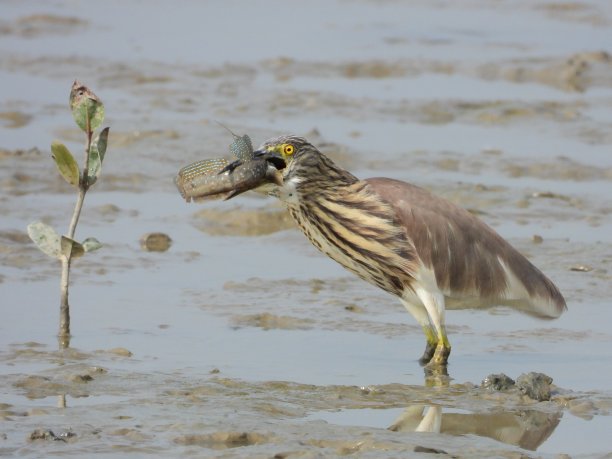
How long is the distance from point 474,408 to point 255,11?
14.6 m

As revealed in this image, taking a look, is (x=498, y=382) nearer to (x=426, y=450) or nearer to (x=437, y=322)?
(x=437, y=322)

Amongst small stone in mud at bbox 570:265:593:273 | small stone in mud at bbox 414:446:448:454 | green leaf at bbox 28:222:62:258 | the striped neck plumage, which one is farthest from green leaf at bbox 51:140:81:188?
small stone in mud at bbox 570:265:593:273

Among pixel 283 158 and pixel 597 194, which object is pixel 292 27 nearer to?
pixel 597 194

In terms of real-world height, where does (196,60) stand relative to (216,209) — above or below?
above

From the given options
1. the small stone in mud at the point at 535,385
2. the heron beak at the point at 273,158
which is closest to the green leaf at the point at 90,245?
the heron beak at the point at 273,158

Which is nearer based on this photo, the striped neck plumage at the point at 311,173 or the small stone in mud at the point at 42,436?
the small stone in mud at the point at 42,436

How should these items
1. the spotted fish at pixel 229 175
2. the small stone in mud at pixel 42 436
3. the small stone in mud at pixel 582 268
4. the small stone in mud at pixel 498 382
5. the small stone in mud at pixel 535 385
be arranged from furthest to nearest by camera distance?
the small stone in mud at pixel 582 268 < the spotted fish at pixel 229 175 < the small stone in mud at pixel 498 382 < the small stone in mud at pixel 535 385 < the small stone in mud at pixel 42 436

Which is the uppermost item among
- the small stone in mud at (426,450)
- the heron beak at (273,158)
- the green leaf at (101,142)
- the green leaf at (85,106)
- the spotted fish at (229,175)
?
the green leaf at (85,106)

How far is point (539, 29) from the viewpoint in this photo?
2125 cm

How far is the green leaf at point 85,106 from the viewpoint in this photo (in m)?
8.61

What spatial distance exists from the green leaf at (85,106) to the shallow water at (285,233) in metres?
1.25

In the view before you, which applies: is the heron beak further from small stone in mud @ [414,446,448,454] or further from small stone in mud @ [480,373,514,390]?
small stone in mud @ [414,446,448,454]

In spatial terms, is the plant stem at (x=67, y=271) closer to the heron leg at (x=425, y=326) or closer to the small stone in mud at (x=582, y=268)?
the heron leg at (x=425, y=326)

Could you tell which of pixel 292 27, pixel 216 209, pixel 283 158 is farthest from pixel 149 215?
pixel 292 27
